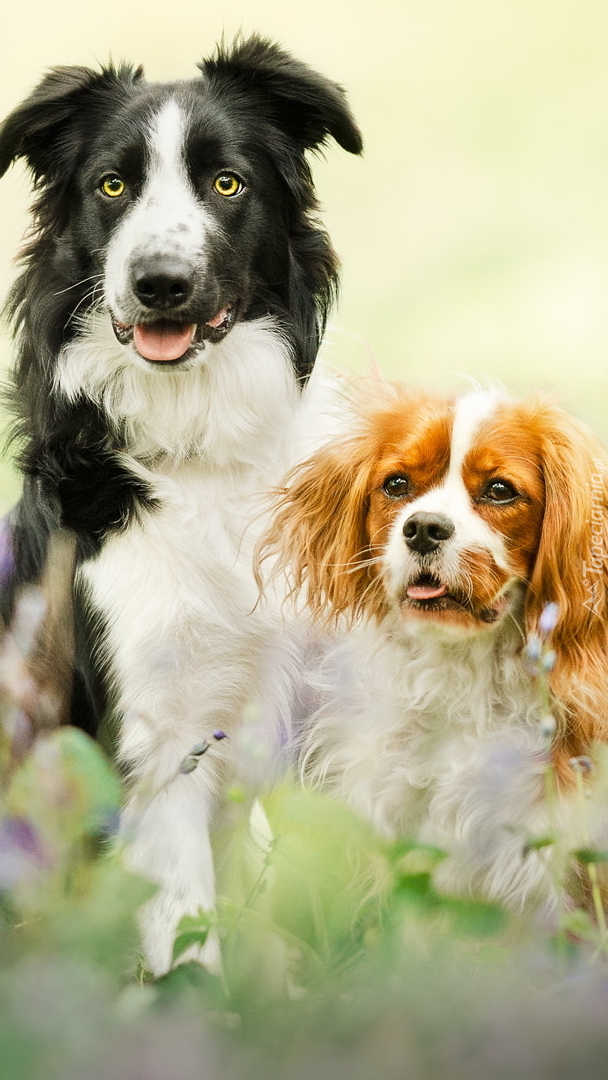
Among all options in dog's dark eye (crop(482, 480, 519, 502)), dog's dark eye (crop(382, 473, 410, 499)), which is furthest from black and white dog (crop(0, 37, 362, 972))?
dog's dark eye (crop(482, 480, 519, 502))

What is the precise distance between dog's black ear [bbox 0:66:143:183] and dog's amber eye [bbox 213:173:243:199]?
21 centimetres

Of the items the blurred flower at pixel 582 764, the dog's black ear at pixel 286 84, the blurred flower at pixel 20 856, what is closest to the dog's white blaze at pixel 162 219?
the dog's black ear at pixel 286 84

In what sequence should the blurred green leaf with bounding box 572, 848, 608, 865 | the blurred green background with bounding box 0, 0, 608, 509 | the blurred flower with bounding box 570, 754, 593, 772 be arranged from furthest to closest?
1. the blurred green background with bounding box 0, 0, 608, 509
2. the blurred flower with bounding box 570, 754, 593, 772
3. the blurred green leaf with bounding box 572, 848, 608, 865

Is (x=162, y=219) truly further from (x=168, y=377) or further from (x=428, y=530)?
(x=428, y=530)

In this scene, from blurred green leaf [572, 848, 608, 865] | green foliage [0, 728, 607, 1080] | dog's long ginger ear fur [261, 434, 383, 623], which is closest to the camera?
green foliage [0, 728, 607, 1080]

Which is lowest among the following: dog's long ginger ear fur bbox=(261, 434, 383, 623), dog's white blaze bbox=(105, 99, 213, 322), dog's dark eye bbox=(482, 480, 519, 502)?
dog's long ginger ear fur bbox=(261, 434, 383, 623)

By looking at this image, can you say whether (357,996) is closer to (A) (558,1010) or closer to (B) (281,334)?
(A) (558,1010)

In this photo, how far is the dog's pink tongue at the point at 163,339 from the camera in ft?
5.08

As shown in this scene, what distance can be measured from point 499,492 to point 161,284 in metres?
0.50

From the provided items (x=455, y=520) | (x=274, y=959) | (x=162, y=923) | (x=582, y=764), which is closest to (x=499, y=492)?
(x=455, y=520)

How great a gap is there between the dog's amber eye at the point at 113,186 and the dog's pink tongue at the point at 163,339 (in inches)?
7.7

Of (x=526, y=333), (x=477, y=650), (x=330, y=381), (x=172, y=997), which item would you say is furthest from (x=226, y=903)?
(x=526, y=333)

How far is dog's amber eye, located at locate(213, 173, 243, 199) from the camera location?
1.59 meters

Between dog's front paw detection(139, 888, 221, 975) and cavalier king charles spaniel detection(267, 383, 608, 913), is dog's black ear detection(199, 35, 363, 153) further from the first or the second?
dog's front paw detection(139, 888, 221, 975)
